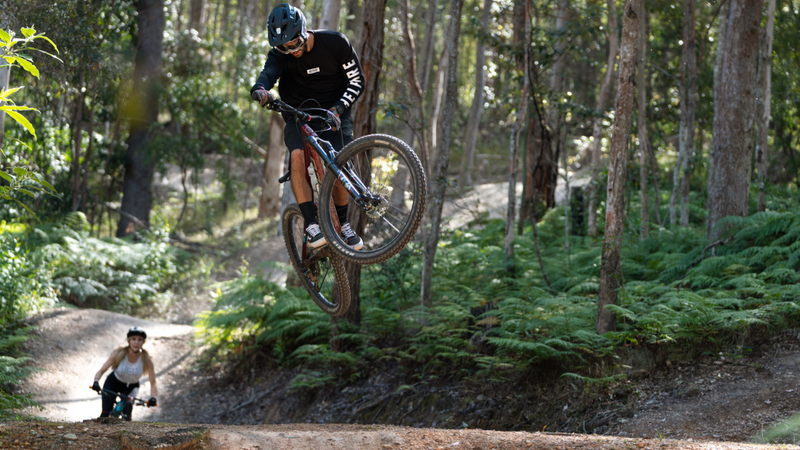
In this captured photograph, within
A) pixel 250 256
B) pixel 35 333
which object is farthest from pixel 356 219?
pixel 250 256

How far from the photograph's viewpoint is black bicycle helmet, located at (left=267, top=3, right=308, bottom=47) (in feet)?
16.5

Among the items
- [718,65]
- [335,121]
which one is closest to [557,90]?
[718,65]

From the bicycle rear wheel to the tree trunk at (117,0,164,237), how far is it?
12166 mm

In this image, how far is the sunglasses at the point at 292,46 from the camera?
5.15 metres

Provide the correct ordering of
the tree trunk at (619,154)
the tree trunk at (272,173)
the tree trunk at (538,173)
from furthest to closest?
1. the tree trunk at (272,173)
2. the tree trunk at (538,173)
3. the tree trunk at (619,154)

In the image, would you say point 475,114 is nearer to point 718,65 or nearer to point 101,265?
point 718,65

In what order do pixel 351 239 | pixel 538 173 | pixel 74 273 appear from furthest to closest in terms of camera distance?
pixel 538 173
pixel 74 273
pixel 351 239

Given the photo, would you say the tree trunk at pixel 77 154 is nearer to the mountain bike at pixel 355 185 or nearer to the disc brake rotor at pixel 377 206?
the mountain bike at pixel 355 185

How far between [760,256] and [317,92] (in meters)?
6.55

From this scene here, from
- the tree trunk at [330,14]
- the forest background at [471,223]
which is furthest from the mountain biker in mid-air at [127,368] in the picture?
the tree trunk at [330,14]

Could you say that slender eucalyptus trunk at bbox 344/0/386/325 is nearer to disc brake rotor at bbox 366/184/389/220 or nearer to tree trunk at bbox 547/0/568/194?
disc brake rotor at bbox 366/184/389/220

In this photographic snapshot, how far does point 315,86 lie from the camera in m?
5.68

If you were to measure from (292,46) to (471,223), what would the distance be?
11319mm

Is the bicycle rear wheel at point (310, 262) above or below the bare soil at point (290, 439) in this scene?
above
